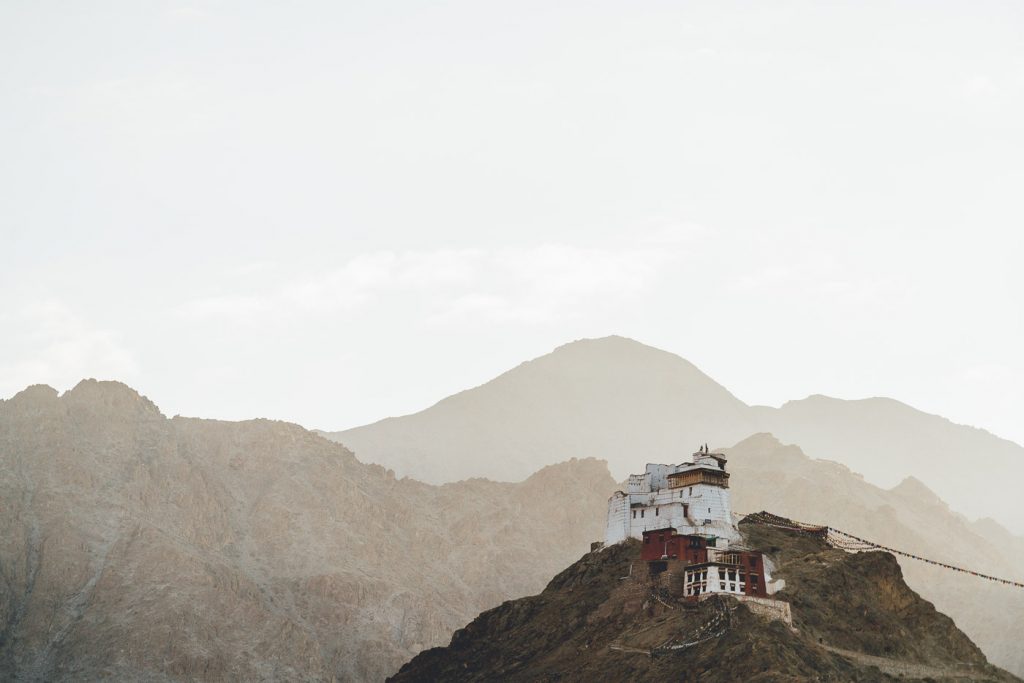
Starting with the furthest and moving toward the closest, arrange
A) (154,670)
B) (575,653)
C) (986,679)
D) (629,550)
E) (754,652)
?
(154,670) → (629,550) → (575,653) → (986,679) → (754,652)

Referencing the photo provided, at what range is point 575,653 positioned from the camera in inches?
5005

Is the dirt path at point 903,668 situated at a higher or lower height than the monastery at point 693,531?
lower

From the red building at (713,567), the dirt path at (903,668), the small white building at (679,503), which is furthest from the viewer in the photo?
the small white building at (679,503)

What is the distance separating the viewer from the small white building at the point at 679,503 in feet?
433

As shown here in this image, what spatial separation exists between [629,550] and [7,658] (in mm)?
102901

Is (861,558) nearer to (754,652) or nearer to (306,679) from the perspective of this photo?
(754,652)

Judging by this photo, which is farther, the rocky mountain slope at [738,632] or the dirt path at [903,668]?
the dirt path at [903,668]

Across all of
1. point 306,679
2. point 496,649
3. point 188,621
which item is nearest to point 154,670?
point 188,621

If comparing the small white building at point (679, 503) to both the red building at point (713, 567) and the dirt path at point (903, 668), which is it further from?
the dirt path at point (903, 668)

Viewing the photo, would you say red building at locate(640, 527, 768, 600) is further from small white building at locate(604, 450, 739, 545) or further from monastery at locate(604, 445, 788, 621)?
small white building at locate(604, 450, 739, 545)

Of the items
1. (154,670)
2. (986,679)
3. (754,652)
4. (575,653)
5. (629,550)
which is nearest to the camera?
(754,652)

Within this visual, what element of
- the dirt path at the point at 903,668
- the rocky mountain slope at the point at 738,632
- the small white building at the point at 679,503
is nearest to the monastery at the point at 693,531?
the small white building at the point at 679,503

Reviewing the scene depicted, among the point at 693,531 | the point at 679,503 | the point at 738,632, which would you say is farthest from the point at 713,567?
the point at 679,503

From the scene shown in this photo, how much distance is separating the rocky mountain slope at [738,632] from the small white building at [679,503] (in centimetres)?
273
